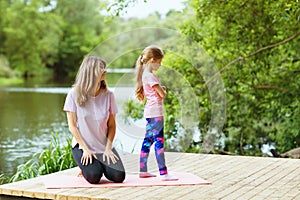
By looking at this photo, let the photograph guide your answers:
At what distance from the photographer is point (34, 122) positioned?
14.0 metres

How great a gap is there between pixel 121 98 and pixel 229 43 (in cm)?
411

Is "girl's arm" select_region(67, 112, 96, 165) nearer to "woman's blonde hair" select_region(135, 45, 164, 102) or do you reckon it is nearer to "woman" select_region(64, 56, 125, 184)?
"woman" select_region(64, 56, 125, 184)

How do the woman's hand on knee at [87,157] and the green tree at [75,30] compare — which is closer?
the woman's hand on knee at [87,157]

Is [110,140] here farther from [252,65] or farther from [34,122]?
[34,122]

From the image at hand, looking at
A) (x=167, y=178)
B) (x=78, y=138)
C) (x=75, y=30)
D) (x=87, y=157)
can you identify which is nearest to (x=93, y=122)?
(x=78, y=138)

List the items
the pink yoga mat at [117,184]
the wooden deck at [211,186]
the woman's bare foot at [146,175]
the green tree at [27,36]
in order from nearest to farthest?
the wooden deck at [211,186] → the pink yoga mat at [117,184] → the woman's bare foot at [146,175] → the green tree at [27,36]

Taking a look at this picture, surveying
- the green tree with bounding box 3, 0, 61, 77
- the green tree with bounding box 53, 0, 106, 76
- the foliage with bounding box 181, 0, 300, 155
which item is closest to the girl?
the foliage with bounding box 181, 0, 300, 155

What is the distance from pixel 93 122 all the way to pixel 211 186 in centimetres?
106

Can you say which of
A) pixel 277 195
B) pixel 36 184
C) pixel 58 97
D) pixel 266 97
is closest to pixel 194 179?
pixel 277 195

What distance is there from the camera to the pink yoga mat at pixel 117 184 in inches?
189

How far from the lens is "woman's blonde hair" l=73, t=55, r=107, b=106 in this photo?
482 cm

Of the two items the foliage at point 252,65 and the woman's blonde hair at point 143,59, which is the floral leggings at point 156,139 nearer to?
the woman's blonde hair at point 143,59

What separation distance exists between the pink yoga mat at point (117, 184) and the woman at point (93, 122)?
0.07 meters

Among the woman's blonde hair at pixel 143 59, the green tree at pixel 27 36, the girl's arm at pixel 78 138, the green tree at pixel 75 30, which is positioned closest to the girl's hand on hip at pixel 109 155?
the girl's arm at pixel 78 138
